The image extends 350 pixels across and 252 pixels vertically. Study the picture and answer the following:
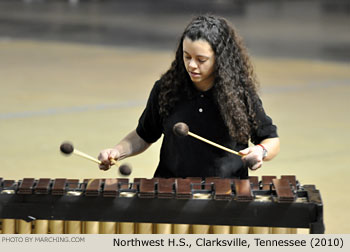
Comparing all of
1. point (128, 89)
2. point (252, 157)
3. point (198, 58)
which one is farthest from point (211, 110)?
point (128, 89)

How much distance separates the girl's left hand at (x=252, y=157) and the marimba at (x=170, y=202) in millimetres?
Answer: 152

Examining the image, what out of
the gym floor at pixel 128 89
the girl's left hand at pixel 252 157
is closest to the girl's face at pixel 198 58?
the girl's left hand at pixel 252 157

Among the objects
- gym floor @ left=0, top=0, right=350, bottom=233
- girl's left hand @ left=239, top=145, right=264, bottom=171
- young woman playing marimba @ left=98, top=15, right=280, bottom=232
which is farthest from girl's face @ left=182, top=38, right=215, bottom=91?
gym floor @ left=0, top=0, right=350, bottom=233

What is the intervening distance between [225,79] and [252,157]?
38 centimetres

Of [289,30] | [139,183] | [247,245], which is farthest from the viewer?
[289,30]

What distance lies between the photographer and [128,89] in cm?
918

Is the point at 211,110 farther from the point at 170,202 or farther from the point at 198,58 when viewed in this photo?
the point at 170,202

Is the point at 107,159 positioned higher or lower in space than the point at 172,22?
lower

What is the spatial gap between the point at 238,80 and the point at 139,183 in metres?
0.72

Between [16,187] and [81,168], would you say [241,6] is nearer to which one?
[81,168]

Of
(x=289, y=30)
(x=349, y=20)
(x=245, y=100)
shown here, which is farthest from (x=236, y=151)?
(x=349, y=20)

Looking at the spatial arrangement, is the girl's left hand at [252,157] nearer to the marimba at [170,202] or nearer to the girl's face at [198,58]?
the marimba at [170,202]

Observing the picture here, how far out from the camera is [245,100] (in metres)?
3.55

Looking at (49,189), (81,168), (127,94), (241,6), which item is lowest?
(49,189)
